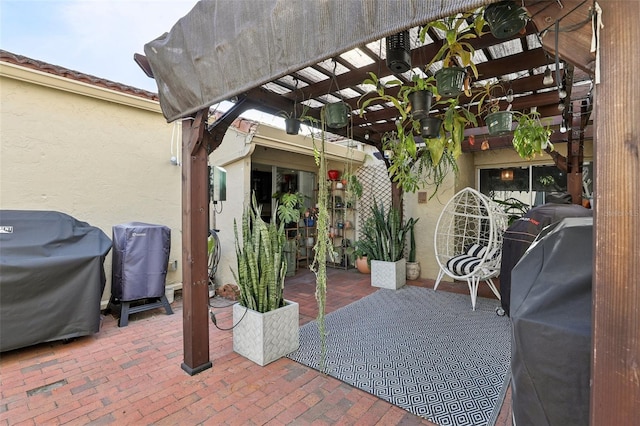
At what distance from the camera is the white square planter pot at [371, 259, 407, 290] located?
4902 mm

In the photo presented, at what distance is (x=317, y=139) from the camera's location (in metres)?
5.48

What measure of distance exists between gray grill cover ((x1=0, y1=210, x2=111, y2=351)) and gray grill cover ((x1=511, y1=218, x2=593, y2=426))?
11.6 ft

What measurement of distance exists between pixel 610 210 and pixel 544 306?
1.07 ft

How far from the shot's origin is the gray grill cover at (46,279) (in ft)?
8.47

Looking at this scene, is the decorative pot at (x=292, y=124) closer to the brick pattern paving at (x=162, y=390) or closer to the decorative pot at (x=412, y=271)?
the brick pattern paving at (x=162, y=390)

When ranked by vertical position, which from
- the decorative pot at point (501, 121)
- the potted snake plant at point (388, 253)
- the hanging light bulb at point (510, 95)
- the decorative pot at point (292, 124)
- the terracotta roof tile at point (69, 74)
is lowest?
the potted snake plant at point (388, 253)

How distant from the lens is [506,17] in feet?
4.59

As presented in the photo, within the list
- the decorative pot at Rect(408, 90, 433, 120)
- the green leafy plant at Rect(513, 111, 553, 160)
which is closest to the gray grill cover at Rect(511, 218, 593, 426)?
the decorative pot at Rect(408, 90, 433, 120)

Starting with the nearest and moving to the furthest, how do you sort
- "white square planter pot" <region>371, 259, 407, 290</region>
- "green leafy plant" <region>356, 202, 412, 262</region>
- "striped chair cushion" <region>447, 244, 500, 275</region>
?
"striped chair cushion" <region>447, 244, 500, 275</region>
"white square planter pot" <region>371, 259, 407, 290</region>
"green leafy plant" <region>356, 202, 412, 262</region>

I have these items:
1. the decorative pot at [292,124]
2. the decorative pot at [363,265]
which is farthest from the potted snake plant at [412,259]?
the decorative pot at [292,124]

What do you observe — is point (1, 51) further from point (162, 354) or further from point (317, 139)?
point (317, 139)

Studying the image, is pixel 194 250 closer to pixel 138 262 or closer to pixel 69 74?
pixel 138 262

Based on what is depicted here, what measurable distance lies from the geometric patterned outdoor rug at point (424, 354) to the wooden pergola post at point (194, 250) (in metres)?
0.82

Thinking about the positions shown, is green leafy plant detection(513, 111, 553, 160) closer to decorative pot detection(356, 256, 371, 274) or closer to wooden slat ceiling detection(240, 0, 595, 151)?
wooden slat ceiling detection(240, 0, 595, 151)
